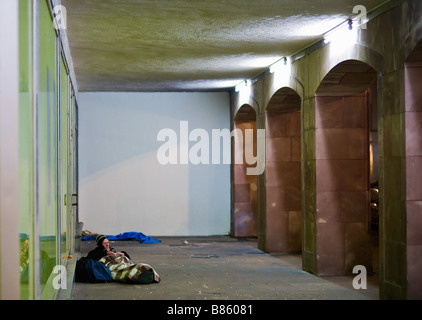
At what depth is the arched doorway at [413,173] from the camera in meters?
7.79

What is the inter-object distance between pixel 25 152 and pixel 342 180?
7.29 meters

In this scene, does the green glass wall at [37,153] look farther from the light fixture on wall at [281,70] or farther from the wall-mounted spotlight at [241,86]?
the wall-mounted spotlight at [241,86]

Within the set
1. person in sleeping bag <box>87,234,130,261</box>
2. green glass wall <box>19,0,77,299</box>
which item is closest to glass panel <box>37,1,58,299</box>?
green glass wall <box>19,0,77,299</box>

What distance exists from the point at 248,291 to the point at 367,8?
4.13 m

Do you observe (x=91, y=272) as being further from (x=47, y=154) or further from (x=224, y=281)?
(x=47, y=154)

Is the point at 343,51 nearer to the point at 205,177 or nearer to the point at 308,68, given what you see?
the point at 308,68

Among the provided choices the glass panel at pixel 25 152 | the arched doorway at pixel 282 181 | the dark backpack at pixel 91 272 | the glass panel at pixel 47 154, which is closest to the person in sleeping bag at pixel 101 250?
the dark backpack at pixel 91 272

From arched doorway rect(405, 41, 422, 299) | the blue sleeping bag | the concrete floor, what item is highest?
arched doorway rect(405, 41, 422, 299)

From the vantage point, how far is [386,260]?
839 centimetres

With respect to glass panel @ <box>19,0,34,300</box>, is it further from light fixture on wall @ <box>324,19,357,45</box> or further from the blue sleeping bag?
the blue sleeping bag

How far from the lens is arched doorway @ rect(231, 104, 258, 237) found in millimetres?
17641

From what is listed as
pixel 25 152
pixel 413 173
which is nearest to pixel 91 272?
pixel 413 173

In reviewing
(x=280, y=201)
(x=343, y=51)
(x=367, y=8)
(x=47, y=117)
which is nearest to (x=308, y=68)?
(x=343, y=51)

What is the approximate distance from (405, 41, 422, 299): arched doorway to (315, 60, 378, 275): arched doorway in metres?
3.06
